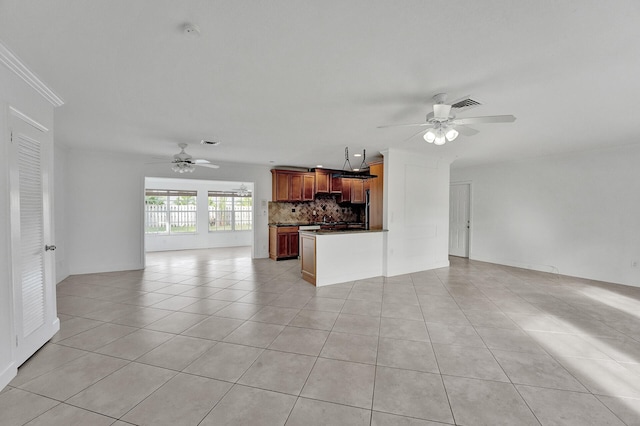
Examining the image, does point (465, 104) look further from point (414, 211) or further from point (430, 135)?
point (414, 211)

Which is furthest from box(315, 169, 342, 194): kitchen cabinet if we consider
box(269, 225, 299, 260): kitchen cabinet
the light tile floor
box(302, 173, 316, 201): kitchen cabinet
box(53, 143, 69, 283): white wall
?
box(53, 143, 69, 283): white wall

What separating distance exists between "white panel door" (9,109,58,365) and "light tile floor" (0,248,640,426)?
0.25m

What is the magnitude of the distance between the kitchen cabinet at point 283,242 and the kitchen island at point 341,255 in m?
2.03

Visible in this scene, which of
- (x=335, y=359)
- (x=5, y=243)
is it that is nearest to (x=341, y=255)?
(x=335, y=359)

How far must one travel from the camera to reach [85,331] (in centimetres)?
285

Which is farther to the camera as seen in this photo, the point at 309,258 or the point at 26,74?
the point at 309,258

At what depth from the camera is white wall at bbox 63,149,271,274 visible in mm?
5230

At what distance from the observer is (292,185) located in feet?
24.2

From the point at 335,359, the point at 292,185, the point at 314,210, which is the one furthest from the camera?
the point at 314,210

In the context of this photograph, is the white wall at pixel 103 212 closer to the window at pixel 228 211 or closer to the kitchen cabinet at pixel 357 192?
the window at pixel 228 211

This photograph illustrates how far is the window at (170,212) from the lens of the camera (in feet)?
29.6

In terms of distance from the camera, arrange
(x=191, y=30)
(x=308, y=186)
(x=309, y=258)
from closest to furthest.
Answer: (x=191, y=30) < (x=309, y=258) < (x=308, y=186)

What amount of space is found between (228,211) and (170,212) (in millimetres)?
1956

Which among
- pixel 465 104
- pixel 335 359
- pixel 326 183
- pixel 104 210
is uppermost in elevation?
pixel 465 104
